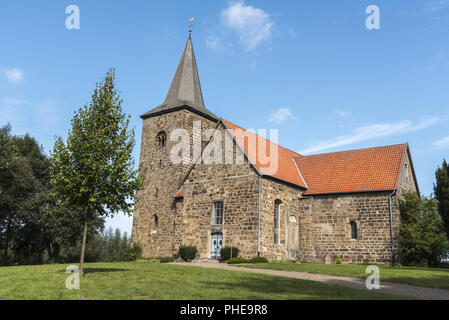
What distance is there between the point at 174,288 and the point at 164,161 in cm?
2447

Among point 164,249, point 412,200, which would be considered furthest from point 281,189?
point 164,249

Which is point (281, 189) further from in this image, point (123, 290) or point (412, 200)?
point (123, 290)

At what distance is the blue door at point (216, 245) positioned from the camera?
96.6 feet

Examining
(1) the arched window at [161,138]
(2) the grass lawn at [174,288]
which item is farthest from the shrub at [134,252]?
(2) the grass lawn at [174,288]

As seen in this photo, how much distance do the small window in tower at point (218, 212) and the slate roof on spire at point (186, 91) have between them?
423 inches

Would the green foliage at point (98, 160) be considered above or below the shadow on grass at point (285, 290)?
above

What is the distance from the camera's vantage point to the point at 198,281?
49.4 ft

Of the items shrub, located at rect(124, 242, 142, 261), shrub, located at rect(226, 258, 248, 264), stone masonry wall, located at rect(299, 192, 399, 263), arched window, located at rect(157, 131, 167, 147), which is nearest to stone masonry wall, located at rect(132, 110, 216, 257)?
arched window, located at rect(157, 131, 167, 147)

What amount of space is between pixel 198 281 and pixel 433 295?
8.08m

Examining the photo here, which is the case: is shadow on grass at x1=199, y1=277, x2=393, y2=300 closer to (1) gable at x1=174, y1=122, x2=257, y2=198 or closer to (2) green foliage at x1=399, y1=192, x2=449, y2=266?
(1) gable at x1=174, y1=122, x2=257, y2=198

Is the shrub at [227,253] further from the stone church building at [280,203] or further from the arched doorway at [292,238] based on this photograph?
the arched doorway at [292,238]

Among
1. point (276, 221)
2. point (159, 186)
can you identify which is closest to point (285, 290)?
point (276, 221)

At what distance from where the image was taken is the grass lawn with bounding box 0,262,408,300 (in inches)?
473
